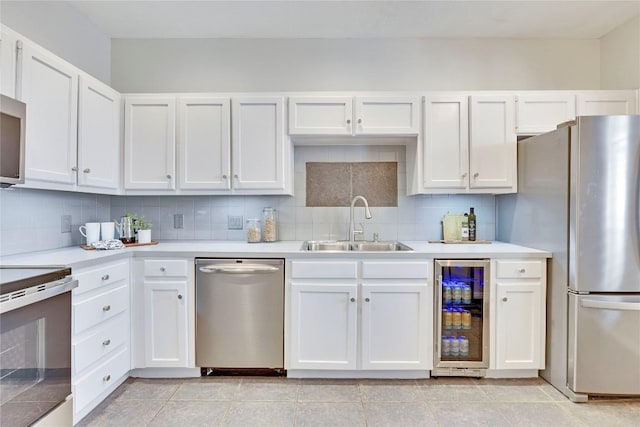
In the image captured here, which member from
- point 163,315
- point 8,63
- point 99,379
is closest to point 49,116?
point 8,63

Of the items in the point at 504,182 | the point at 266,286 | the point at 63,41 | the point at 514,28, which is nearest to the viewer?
the point at 266,286

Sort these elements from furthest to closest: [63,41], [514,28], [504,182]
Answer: [514,28]
[504,182]
[63,41]

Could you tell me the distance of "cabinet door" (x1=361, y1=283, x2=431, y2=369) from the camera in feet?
7.61

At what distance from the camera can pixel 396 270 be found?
2320 mm

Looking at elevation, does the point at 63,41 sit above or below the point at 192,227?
above

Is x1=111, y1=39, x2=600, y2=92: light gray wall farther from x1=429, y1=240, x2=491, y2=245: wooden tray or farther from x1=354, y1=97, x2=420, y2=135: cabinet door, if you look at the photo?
x1=429, y1=240, x2=491, y2=245: wooden tray

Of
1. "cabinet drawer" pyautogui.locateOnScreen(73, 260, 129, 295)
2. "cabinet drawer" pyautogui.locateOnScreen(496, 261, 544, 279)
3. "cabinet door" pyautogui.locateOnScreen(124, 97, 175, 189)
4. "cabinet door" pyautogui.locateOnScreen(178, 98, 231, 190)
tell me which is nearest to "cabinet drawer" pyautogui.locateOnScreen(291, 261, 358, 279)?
"cabinet door" pyautogui.locateOnScreen(178, 98, 231, 190)

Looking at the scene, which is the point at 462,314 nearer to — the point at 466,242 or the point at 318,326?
the point at 466,242

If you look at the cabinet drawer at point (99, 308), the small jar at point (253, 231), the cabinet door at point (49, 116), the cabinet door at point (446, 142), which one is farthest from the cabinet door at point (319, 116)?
the cabinet drawer at point (99, 308)

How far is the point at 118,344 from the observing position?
2.20 m

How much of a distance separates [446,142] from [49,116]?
2620 millimetres

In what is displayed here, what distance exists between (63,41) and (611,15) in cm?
415

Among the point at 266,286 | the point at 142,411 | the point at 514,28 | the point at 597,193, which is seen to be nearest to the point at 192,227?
the point at 266,286

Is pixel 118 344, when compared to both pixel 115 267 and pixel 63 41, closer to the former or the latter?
pixel 115 267
